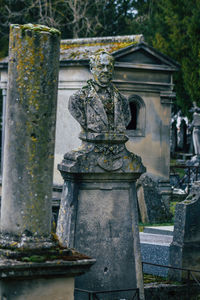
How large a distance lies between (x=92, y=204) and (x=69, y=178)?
37 centimetres

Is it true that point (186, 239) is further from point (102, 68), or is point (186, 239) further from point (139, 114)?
point (139, 114)

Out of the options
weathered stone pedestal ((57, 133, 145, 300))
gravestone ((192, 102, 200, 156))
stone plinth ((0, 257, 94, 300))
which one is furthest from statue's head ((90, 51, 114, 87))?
gravestone ((192, 102, 200, 156))

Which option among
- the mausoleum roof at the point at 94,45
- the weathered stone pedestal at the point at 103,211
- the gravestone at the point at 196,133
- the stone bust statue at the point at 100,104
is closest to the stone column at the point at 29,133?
the weathered stone pedestal at the point at 103,211

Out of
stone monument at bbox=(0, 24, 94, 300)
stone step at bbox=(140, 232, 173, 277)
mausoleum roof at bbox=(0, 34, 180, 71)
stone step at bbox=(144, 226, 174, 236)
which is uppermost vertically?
mausoleum roof at bbox=(0, 34, 180, 71)

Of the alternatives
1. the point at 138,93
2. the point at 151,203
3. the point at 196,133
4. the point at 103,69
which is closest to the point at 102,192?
the point at 103,69

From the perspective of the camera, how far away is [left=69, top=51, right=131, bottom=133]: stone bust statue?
25.1ft

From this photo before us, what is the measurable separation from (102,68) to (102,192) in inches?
54.3

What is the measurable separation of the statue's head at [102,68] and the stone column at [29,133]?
2.13m

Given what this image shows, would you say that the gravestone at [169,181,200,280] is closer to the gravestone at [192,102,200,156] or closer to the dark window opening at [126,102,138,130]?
the dark window opening at [126,102,138,130]

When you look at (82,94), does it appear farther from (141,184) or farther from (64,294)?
(141,184)

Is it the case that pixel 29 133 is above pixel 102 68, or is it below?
below

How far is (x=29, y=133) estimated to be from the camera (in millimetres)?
5527

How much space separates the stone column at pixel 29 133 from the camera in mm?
5488

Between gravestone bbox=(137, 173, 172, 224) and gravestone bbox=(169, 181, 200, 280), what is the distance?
5.43 meters
